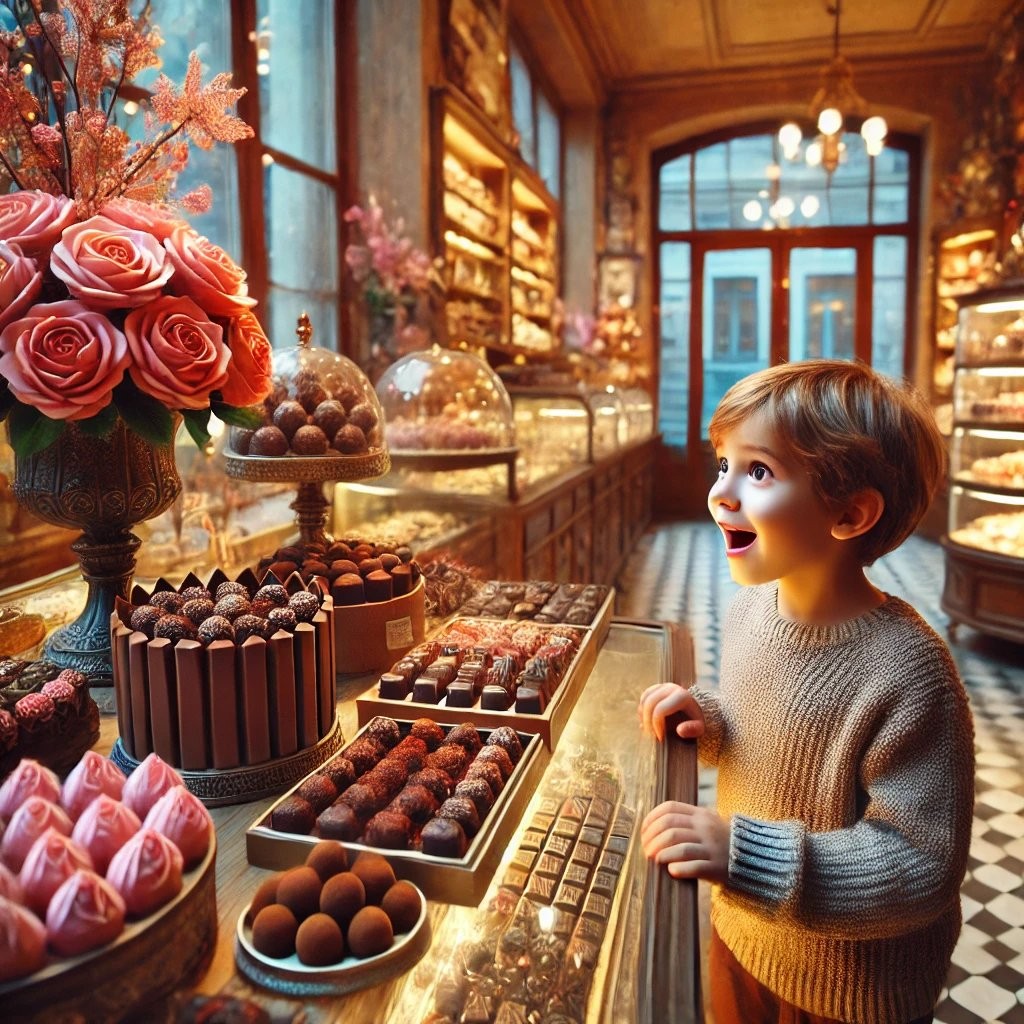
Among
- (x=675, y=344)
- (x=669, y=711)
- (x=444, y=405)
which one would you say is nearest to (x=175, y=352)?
(x=669, y=711)

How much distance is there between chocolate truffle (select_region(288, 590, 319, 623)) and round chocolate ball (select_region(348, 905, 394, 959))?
455mm

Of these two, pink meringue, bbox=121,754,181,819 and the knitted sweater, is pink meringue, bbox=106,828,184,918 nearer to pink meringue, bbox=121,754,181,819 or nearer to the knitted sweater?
pink meringue, bbox=121,754,181,819

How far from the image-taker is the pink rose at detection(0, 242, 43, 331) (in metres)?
1.21

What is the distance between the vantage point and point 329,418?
5.85ft

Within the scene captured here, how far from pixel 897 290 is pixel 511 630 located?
9.74 m

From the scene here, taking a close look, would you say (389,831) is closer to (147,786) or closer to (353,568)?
(147,786)

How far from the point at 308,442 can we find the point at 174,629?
67 cm

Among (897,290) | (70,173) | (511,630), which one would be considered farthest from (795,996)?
(897,290)

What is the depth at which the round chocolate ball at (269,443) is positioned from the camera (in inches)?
68.1

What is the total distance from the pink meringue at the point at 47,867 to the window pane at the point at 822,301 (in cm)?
1019

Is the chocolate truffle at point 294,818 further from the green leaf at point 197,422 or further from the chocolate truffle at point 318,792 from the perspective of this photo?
the green leaf at point 197,422

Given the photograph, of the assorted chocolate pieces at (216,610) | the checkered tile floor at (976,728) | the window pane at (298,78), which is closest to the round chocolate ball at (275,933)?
the assorted chocolate pieces at (216,610)

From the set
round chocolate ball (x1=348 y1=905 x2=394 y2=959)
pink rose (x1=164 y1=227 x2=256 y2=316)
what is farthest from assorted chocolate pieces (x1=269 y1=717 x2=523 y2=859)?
pink rose (x1=164 y1=227 x2=256 y2=316)

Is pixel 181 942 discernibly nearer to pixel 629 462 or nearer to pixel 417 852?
pixel 417 852
